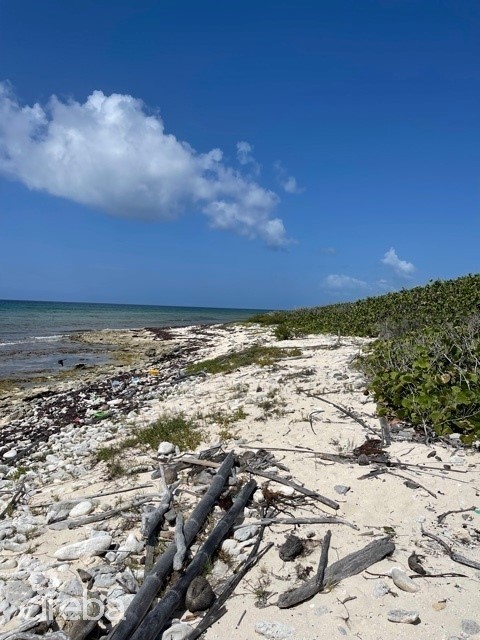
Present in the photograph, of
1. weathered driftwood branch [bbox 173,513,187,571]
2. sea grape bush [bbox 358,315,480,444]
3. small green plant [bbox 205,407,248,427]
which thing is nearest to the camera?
weathered driftwood branch [bbox 173,513,187,571]

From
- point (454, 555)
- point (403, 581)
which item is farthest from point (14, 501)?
point (454, 555)

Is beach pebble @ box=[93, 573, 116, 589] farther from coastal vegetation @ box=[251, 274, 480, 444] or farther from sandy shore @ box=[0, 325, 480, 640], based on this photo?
coastal vegetation @ box=[251, 274, 480, 444]

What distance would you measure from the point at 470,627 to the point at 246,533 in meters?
2.10

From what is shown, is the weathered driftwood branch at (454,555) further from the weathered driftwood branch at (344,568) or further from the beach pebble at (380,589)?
the beach pebble at (380,589)

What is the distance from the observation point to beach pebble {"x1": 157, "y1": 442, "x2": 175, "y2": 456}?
22.6ft

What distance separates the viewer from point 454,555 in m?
4.11

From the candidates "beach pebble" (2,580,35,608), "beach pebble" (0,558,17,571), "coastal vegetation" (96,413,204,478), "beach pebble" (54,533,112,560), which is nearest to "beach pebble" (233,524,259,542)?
"beach pebble" (54,533,112,560)

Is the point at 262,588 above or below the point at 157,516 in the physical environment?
below

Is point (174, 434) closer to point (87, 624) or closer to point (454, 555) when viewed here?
point (87, 624)

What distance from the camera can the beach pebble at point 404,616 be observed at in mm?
3406

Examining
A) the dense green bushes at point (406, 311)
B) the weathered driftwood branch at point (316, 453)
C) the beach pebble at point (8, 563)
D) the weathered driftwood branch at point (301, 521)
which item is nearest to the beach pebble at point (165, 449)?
the weathered driftwood branch at point (316, 453)

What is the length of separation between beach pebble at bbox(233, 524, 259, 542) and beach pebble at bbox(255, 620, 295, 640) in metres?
1.05

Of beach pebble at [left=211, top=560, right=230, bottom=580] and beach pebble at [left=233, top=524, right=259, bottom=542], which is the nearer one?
beach pebble at [left=211, top=560, right=230, bottom=580]

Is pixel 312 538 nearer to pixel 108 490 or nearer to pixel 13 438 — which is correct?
pixel 108 490
